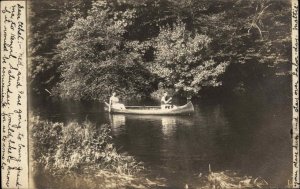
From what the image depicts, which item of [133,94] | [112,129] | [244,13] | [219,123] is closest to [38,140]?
[112,129]

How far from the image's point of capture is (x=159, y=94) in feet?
15.6

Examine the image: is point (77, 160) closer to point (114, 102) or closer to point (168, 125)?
point (114, 102)

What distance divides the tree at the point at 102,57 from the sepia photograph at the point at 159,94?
11 mm

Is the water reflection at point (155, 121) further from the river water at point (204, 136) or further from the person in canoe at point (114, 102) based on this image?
the person in canoe at point (114, 102)

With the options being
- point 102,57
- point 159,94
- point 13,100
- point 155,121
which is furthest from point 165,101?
point 13,100

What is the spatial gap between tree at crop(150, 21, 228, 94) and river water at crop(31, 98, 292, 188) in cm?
25

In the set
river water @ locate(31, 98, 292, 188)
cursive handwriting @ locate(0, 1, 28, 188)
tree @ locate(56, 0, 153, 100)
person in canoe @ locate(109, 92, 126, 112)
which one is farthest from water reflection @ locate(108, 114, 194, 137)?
cursive handwriting @ locate(0, 1, 28, 188)

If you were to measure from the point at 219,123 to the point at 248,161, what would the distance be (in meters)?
0.54

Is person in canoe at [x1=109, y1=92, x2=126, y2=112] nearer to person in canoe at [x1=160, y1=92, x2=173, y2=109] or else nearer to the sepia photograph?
the sepia photograph

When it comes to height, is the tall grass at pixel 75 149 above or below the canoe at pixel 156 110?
below

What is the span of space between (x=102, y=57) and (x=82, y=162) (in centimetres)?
120

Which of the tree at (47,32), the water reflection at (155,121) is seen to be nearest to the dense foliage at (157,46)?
the tree at (47,32)

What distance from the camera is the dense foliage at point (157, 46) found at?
4.70 metres

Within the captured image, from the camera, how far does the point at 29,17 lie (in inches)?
183
